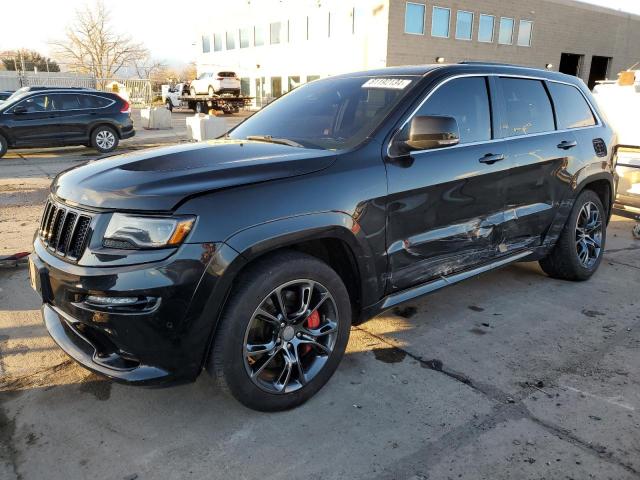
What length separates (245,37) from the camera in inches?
1641

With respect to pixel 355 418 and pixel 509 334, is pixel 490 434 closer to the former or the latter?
pixel 355 418

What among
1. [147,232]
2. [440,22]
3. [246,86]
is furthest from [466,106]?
[246,86]

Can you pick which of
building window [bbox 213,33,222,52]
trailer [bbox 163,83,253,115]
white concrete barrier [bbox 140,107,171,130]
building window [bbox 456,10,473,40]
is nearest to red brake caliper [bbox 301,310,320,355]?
white concrete barrier [bbox 140,107,171,130]

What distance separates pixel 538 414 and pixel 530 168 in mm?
1947

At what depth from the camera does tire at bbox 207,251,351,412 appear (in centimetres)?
250

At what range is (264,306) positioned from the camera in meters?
2.66

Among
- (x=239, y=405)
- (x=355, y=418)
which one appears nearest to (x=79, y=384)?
(x=239, y=405)

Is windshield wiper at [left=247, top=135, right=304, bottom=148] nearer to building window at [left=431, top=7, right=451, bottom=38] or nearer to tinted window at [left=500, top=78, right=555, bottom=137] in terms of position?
tinted window at [left=500, top=78, right=555, bottom=137]

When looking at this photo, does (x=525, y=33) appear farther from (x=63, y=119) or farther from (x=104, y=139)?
(x=63, y=119)

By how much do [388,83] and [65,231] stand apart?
7.19 feet

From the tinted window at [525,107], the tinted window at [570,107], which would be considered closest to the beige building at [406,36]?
the tinted window at [570,107]

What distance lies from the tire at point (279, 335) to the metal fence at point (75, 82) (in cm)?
3225

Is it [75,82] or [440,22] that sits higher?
[440,22]

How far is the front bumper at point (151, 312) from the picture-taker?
7.54 ft
